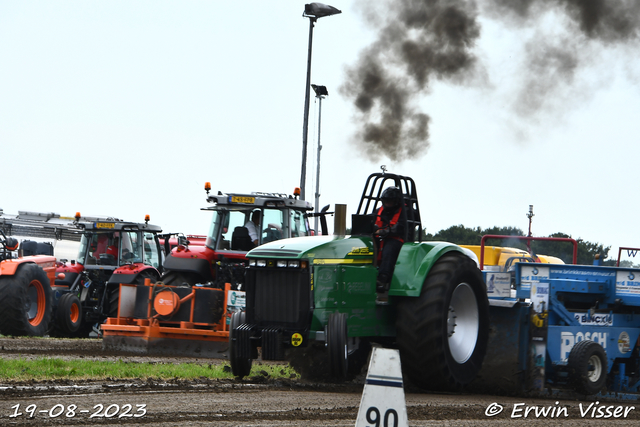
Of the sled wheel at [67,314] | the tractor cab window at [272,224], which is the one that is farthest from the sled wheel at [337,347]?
the sled wheel at [67,314]

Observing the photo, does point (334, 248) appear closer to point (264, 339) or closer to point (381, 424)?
point (264, 339)

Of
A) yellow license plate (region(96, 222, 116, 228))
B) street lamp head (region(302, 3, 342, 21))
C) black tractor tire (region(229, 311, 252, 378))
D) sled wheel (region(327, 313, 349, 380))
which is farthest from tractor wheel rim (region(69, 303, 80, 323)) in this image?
sled wheel (region(327, 313, 349, 380))

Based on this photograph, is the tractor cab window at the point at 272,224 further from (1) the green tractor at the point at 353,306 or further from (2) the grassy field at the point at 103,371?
(1) the green tractor at the point at 353,306

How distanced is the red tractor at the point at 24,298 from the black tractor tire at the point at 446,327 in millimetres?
9109

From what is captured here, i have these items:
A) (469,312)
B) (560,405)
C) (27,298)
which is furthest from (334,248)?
(27,298)

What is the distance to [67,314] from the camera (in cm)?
1759

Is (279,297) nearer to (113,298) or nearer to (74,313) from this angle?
(113,298)

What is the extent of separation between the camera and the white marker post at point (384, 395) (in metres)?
4.78

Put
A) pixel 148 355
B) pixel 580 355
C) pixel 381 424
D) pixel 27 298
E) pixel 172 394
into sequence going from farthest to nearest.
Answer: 1. pixel 27 298
2. pixel 148 355
3. pixel 580 355
4. pixel 172 394
5. pixel 381 424

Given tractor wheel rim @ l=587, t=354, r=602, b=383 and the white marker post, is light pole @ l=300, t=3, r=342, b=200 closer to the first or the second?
tractor wheel rim @ l=587, t=354, r=602, b=383

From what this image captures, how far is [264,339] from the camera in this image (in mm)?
8461

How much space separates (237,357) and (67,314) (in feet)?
32.1

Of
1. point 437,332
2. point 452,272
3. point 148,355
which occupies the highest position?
point 452,272

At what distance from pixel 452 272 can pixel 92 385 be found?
12.4ft
